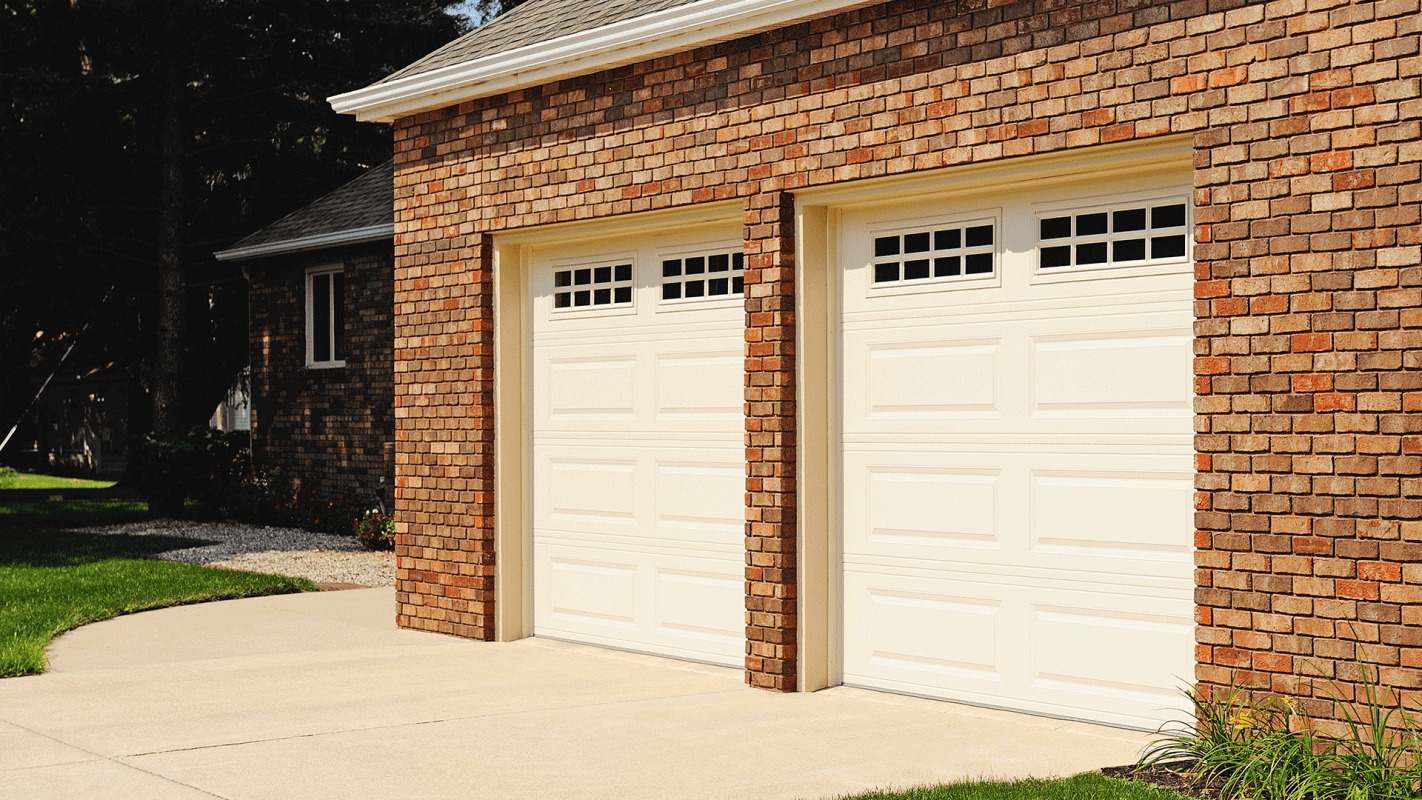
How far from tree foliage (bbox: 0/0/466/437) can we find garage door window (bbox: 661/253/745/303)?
615 inches

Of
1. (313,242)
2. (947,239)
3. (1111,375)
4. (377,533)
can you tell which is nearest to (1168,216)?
(1111,375)

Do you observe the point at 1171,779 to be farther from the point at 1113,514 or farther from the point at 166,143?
the point at 166,143

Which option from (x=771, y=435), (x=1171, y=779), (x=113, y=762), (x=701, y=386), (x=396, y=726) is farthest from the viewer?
(x=701, y=386)

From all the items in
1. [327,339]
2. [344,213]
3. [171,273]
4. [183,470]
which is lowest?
[183,470]

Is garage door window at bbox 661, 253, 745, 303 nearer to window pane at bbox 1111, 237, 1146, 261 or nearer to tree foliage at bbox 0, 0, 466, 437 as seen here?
window pane at bbox 1111, 237, 1146, 261

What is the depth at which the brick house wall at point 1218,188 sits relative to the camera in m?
5.63

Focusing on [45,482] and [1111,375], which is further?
[45,482]

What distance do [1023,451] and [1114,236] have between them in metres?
1.20

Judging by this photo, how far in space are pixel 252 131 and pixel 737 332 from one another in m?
17.4

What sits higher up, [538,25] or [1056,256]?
[538,25]

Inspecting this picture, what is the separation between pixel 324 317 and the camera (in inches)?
796

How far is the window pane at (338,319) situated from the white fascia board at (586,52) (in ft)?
32.5

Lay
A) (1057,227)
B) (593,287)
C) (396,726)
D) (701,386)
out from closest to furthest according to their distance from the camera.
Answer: (396,726) → (1057,227) → (701,386) → (593,287)

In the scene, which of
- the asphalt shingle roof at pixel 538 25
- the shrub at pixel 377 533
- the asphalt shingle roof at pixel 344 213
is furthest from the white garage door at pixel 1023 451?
the asphalt shingle roof at pixel 344 213
